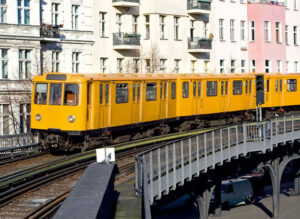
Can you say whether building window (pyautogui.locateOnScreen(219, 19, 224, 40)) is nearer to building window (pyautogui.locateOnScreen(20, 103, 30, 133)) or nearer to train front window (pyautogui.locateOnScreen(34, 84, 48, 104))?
building window (pyautogui.locateOnScreen(20, 103, 30, 133))

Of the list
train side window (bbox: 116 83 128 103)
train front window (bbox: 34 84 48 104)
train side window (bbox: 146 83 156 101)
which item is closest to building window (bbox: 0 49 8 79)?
train side window (bbox: 146 83 156 101)

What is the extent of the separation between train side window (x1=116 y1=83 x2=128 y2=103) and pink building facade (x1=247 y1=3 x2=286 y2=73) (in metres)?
30.5

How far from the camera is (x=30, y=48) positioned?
3897 cm

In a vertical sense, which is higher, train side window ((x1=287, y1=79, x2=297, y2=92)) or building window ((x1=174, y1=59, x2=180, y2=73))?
building window ((x1=174, y1=59, x2=180, y2=73))

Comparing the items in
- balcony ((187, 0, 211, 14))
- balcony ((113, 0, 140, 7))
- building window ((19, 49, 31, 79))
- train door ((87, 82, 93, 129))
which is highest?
balcony ((187, 0, 211, 14))

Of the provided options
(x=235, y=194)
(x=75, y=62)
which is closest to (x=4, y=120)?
(x=75, y=62)

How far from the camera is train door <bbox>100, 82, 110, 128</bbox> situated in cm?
2647

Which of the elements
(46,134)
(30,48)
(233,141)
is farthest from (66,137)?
(30,48)

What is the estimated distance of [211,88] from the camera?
35719mm

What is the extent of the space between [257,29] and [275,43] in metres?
2.75

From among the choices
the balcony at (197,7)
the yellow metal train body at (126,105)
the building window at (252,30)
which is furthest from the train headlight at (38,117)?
the building window at (252,30)

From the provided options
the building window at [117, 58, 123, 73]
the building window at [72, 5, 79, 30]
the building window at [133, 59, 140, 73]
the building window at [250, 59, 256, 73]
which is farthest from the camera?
the building window at [250, 59, 256, 73]

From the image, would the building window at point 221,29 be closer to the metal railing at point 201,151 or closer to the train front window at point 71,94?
the metal railing at point 201,151

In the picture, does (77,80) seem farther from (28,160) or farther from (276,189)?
(276,189)
